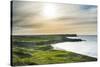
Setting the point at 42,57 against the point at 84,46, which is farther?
the point at 84,46

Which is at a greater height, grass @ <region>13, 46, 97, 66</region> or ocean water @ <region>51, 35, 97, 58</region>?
ocean water @ <region>51, 35, 97, 58</region>

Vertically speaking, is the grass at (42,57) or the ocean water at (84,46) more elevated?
the ocean water at (84,46)

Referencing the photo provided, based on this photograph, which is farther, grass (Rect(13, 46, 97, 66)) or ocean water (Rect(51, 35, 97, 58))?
ocean water (Rect(51, 35, 97, 58))

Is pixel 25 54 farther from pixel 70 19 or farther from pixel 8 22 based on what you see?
pixel 70 19

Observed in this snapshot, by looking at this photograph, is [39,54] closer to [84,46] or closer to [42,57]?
[42,57]

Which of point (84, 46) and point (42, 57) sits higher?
point (84, 46)

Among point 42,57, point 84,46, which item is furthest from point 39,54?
point 84,46

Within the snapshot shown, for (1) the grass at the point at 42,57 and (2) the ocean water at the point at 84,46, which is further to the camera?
(2) the ocean water at the point at 84,46

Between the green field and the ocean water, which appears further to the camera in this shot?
the ocean water
